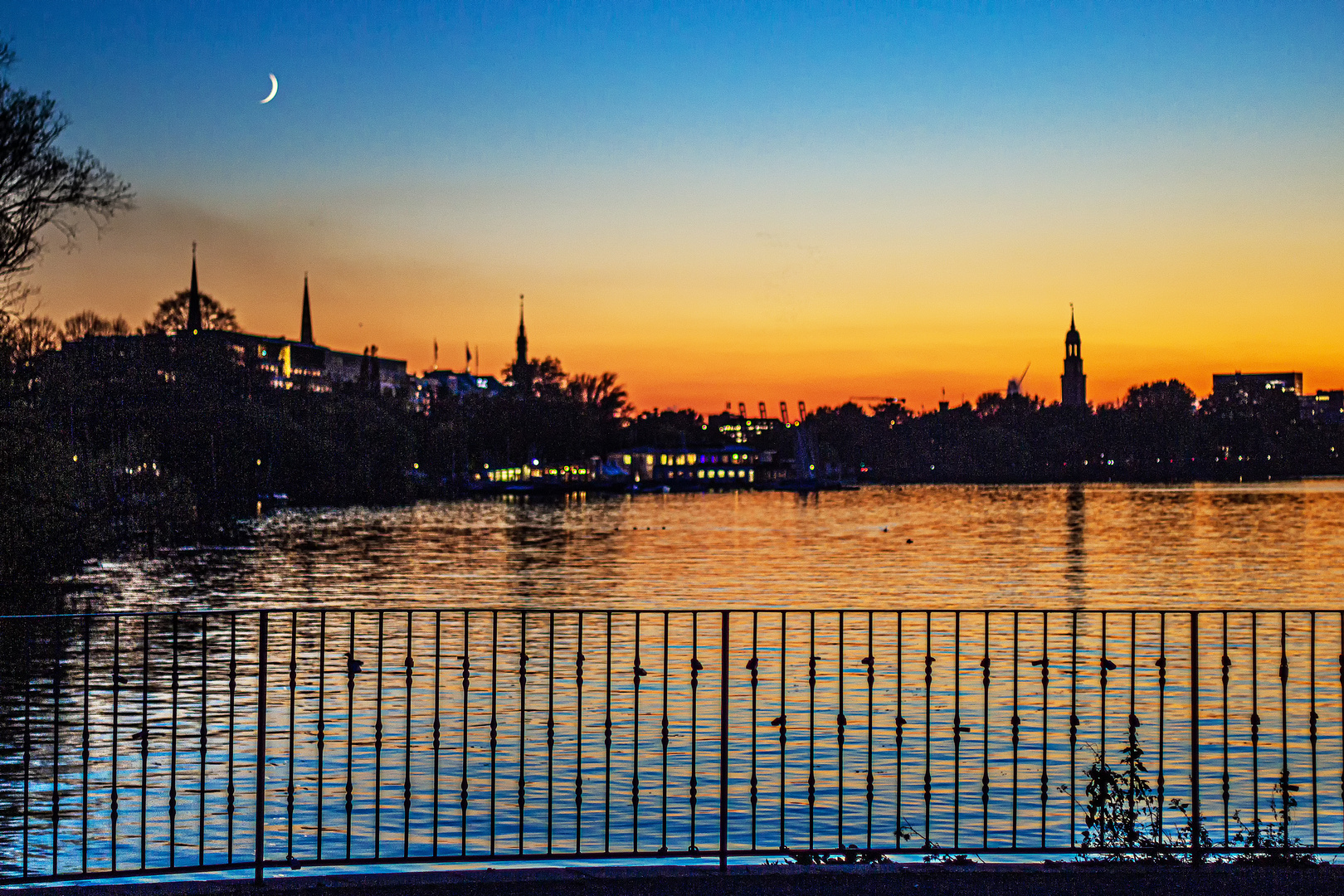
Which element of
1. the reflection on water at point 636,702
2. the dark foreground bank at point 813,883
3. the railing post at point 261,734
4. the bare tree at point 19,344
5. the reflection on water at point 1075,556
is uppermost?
the bare tree at point 19,344

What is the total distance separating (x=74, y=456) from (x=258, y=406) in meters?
47.9

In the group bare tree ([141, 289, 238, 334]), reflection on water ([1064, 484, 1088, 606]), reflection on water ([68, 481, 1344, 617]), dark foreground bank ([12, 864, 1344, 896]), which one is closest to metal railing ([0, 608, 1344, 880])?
dark foreground bank ([12, 864, 1344, 896])

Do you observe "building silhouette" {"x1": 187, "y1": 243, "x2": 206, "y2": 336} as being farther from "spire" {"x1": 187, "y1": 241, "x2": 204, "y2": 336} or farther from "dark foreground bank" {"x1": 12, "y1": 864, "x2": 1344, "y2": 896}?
"dark foreground bank" {"x1": 12, "y1": 864, "x2": 1344, "y2": 896}

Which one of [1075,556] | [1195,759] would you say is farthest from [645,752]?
[1075,556]

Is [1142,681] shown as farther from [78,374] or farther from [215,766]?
[78,374]

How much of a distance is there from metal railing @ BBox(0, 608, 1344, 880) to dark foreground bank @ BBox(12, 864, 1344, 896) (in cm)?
50

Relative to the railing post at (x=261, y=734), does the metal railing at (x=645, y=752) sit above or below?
below

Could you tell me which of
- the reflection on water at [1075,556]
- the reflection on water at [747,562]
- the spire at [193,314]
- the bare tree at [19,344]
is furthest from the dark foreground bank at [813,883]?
the spire at [193,314]

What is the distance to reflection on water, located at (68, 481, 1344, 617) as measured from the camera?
166 ft

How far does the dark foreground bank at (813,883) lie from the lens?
22.5 feet

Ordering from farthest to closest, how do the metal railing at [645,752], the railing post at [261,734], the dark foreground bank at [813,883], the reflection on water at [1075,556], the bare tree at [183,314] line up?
the bare tree at [183,314]
the reflection on water at [1075,556]
the metal railing at [645,752]
the railing post at [261,734]
the dark foreground bank at [813,883]

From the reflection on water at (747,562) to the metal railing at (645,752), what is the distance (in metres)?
17.1

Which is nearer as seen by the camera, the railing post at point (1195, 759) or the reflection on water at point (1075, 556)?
the railing post at point (1195, 759)

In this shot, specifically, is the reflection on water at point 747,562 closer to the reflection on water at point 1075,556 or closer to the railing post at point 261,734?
the reflection on water at point 1075,556
